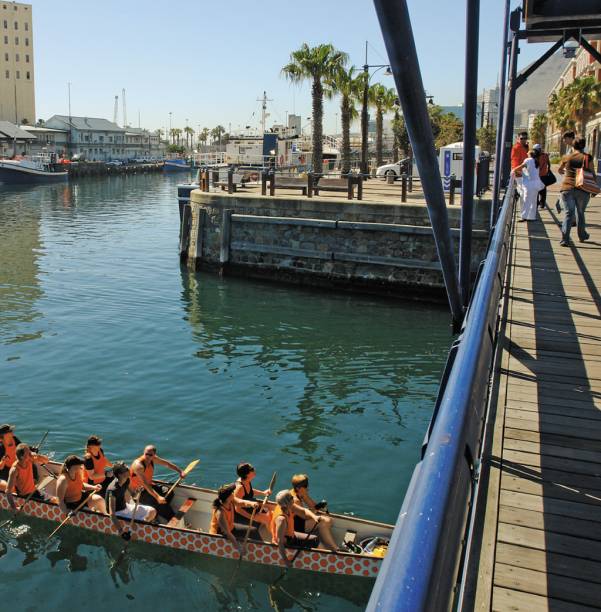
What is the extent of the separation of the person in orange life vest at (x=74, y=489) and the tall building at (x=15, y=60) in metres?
128

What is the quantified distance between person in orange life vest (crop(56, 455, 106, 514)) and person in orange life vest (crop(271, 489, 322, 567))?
281 cm

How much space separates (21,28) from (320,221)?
12155 cm

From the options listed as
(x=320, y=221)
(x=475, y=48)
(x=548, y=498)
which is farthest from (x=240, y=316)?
(x=548, y=498)

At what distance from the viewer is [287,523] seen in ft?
29.2

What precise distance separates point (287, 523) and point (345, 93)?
134 ft

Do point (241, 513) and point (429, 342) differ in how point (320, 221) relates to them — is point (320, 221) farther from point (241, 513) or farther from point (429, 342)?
point (241, 513)

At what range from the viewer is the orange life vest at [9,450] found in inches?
424

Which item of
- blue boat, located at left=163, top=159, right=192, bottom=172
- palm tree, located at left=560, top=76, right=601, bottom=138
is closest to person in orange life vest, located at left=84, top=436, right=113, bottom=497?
palm tree, located at left=560, top=76, right=601, bottom=138

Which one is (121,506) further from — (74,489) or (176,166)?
(176,166)

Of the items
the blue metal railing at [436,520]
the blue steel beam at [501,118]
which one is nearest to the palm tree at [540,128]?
the blue steel beam at [501,118]

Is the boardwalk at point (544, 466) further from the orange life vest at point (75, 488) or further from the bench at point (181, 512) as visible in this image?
the orange life vest at point (75, 488)

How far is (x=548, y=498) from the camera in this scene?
→ 3875 millimetres

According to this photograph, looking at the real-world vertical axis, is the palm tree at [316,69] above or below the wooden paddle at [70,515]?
above

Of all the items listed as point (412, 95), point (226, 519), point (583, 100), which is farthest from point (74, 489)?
point (583, 100)
